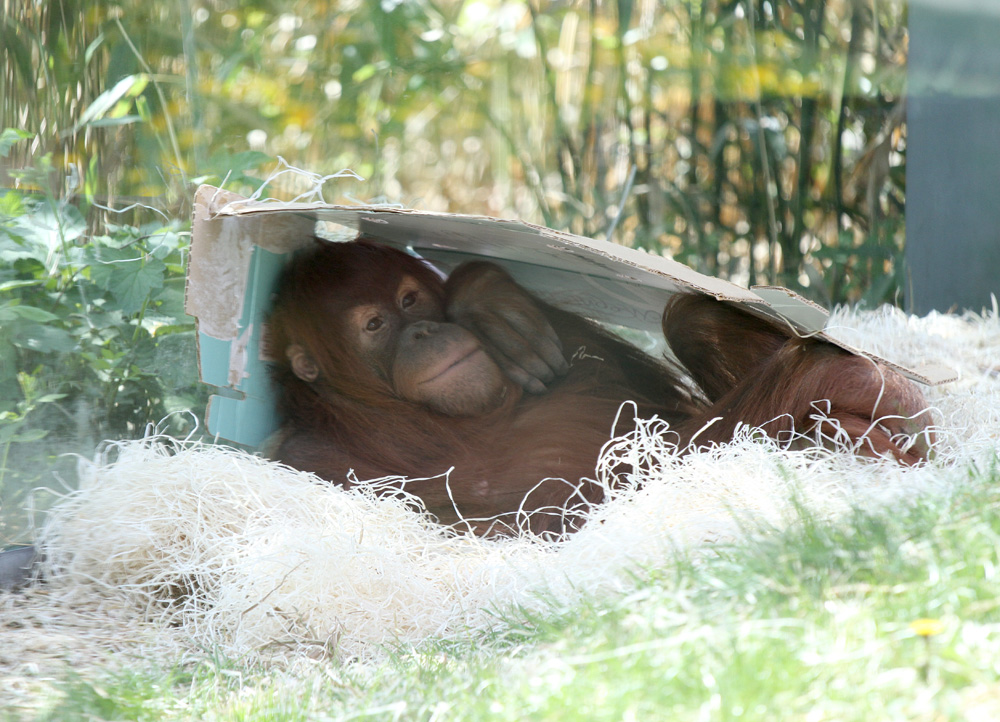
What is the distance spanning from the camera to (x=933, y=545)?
856mm

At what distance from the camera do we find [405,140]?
5.26 m

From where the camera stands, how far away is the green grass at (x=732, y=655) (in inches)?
26.5

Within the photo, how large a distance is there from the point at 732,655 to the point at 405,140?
15.9ft

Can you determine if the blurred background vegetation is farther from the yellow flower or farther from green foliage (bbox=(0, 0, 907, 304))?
the yellow flower

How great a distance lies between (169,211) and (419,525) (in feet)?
3.26

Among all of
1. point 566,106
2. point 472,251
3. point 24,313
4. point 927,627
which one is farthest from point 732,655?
point 566,106

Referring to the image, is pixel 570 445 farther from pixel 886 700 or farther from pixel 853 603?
pixel 886 700

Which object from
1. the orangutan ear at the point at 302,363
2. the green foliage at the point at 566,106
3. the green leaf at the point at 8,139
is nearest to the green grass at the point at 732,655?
the orangutan ear at the point at 302,363

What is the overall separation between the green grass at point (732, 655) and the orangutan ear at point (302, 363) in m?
0.74

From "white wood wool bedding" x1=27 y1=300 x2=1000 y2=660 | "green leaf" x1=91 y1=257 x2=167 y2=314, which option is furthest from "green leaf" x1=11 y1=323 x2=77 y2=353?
"white wood wool bedding" x1=27 y1=300 x2=1000 y2=660

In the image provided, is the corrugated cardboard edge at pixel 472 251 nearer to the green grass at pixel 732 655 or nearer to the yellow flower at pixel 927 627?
the green grass at pixel 732 655

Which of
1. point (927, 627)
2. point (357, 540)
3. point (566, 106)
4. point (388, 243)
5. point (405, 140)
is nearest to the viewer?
point (927, 627)

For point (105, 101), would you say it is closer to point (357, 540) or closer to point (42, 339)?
point (42, 339)

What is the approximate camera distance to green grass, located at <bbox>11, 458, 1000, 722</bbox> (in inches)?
26.5
